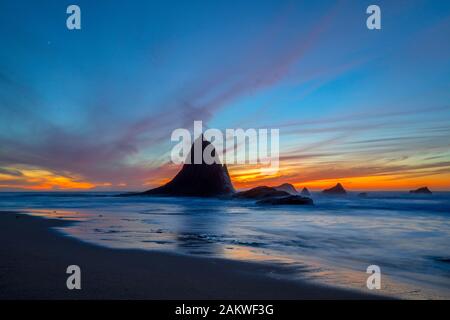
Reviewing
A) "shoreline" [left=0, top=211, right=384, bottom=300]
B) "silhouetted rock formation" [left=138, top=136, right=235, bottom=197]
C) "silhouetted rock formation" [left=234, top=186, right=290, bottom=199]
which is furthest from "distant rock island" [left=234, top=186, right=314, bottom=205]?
"shoreline" [left=0, top=211, right=384, bottom=300]

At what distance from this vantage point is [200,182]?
104 meters

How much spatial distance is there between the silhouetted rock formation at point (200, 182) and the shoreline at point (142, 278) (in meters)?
90.4

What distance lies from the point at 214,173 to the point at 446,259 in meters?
94.7

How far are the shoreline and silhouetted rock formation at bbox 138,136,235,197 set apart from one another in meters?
90.4

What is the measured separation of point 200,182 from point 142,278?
9724 centimetres

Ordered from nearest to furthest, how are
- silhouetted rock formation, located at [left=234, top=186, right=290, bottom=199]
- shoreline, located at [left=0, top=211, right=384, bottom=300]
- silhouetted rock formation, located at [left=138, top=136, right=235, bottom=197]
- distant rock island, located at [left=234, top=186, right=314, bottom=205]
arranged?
shoreline, located at [left=0, top=211, right=384, bottom=300] < distant rock island, located at [left=234, top=186, right=314, bottom=205] < silhouetted rock formation, located at [left=234, top=186, right=290, bottom=199] < silhouetted rock formation, located at [left=138, top=136, right=235, bottom=197]

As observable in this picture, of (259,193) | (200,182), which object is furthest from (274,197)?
(200,182)

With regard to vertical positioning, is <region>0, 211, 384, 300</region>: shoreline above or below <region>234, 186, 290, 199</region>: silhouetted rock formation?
above

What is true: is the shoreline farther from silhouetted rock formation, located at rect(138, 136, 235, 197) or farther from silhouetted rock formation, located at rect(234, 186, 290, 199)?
silhouetted rock formation, located at rect(138, 136, 235, 197)

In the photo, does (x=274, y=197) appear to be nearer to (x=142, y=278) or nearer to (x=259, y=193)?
(x=259, y=193)

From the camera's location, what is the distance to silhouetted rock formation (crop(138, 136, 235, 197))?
102 metres
